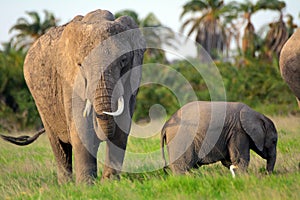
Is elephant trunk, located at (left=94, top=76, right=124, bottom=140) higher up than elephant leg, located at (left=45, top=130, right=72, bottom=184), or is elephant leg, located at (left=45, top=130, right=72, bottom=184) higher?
elephant trunk, located at (left=94, top=76, right=124, bottom=140)

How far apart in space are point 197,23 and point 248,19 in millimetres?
5075

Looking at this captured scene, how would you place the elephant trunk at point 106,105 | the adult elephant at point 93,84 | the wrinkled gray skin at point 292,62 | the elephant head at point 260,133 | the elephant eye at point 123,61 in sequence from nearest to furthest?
1. the elephant trunk at point 106,105
2. the adult elephant at point 93,84
3. the elephant eye at point 123,61
4. the elephant head at point 260,133
5. the wrinkled gray skin at point 292,62

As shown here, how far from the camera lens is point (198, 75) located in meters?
29.5

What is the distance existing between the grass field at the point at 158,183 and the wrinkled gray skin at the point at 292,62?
41.2 inches

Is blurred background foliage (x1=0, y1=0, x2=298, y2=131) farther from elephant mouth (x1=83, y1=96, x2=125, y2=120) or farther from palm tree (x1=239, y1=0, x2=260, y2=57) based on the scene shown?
elephant mouth (x1=83, y1=96, x2=125, y2=120)

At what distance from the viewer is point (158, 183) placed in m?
6.49

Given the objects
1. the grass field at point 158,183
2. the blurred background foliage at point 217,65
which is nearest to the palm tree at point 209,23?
the blurred background foliage at point 217,65

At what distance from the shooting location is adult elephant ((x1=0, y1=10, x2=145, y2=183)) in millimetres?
6492

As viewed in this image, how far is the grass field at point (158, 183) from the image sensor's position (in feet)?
19.4

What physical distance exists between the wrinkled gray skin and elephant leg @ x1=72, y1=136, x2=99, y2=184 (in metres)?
3.65

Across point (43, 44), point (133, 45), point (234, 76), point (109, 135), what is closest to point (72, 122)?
point (109, 135)

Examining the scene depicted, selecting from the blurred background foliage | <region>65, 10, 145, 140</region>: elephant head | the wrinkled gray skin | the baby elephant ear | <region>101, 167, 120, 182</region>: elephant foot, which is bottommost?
the blurred background foliage

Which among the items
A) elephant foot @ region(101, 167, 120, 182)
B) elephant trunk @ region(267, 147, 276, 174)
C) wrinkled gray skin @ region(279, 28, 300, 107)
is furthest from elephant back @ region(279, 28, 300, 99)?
elephant foot @ region(101, 167, 120, 182)

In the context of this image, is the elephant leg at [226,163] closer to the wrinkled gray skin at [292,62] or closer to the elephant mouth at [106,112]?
the wrinkled gray skin at [292,62]
